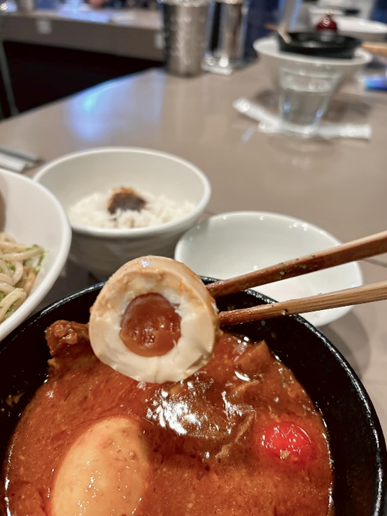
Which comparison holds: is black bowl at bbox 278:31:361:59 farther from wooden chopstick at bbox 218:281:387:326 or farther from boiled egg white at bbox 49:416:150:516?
boiled egg white at bbox 49:416:150:516

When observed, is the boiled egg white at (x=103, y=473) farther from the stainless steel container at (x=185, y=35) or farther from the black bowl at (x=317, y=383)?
the stainless steel container at (x=185, y=35)

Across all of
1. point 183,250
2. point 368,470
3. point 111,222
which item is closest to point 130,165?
point 111,222

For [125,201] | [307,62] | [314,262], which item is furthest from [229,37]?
[314,262]

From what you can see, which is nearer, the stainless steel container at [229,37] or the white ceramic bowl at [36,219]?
the white ceramic bowl at [36,219]

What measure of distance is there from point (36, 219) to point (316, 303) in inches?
33.2

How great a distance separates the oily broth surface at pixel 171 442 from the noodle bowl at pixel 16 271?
0.58ft

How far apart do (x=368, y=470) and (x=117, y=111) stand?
8.76 feet

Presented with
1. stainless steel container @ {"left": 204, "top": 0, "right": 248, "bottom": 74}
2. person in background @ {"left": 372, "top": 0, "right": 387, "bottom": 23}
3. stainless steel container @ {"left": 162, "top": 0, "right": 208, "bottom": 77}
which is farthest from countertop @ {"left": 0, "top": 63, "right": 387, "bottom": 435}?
person in background @ {"left": 372, "top": 0, "right": 387, "bottom": 23}

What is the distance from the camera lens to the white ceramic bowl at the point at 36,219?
1082mm

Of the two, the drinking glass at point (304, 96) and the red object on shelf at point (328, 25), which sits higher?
the red object on shelf at point (328, 25)

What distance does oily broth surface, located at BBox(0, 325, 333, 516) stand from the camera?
84cm

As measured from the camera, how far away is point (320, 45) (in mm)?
2588

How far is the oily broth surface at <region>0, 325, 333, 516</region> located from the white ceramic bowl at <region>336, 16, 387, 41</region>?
3620 mm

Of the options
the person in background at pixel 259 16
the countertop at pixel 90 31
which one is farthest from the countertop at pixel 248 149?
the person in background at pixel 259 16
